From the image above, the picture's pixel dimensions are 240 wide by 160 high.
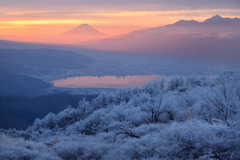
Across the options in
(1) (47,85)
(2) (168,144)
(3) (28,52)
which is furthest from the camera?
(3) (28,52)

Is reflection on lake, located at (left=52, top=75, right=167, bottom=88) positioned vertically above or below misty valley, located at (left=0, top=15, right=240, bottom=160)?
below

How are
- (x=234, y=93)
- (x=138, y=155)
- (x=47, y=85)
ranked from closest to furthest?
1. (x=138, y=155)
2. (x=234, y=93)
3. (x=47, y=85)

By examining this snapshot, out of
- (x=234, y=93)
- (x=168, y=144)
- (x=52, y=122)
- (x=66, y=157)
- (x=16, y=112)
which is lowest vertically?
(x=16, y=112)

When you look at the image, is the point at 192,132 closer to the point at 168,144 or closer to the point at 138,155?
the point at 168,144

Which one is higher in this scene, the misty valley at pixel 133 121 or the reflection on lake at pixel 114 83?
the misty valley at pixel 133 121

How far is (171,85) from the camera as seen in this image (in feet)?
135

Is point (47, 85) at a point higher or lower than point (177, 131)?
lower

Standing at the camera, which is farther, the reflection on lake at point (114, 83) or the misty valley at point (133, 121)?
the reflection on lake at point (114, 83)

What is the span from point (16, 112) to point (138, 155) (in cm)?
5735

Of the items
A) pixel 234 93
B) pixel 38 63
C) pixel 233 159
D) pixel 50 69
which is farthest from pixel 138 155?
pixel 38 63

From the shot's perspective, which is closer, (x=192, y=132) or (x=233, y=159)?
(x=233, y=159)

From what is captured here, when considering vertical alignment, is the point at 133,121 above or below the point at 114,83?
above

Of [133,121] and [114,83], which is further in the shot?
[114,83]

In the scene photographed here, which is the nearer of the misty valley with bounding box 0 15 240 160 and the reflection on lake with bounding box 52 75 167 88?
the misty valley with bounding box 0 15 240 160
